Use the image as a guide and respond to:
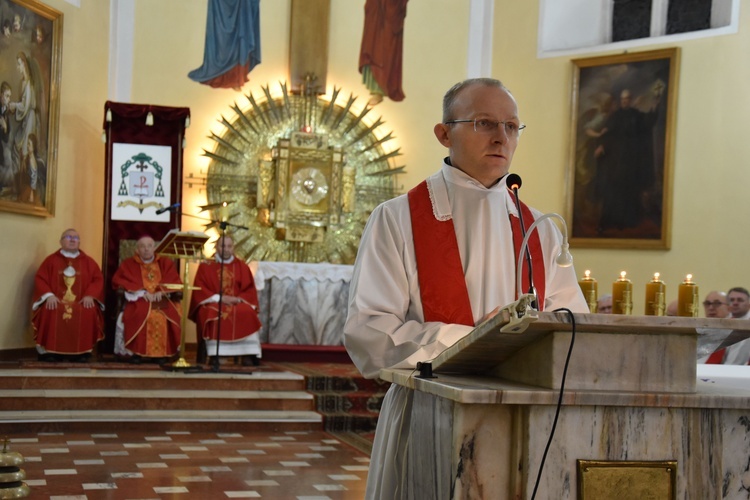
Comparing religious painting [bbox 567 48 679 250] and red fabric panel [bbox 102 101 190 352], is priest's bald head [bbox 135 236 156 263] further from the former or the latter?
religious painting [bbox 567 48 679 250]

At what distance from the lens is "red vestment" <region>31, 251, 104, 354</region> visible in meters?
10.1

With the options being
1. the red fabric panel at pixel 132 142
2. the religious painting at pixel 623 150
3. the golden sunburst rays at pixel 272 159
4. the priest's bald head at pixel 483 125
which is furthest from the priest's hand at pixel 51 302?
the priest's bald head at pixel 483 125

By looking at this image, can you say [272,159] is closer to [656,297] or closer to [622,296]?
[622,296]

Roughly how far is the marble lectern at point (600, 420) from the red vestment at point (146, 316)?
8449 millimetres

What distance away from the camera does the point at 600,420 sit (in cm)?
208

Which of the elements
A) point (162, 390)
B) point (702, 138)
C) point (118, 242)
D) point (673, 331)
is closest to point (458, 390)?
point (673, 331)

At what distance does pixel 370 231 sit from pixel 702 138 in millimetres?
9840

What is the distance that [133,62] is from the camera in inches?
483

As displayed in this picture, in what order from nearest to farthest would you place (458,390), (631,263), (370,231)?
(458,390)
(370,231)
(631,263)

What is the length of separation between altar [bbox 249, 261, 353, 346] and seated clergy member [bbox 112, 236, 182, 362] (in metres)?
1.44

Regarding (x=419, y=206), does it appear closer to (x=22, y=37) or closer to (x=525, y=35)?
(x=22, y=37)

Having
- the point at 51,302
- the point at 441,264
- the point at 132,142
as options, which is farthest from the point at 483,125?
the point at 132,142

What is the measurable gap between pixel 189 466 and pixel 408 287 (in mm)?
4376

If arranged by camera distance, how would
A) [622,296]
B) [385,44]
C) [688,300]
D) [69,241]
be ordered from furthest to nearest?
[385,44] → [69,241] → [622,296] → [688,300]
